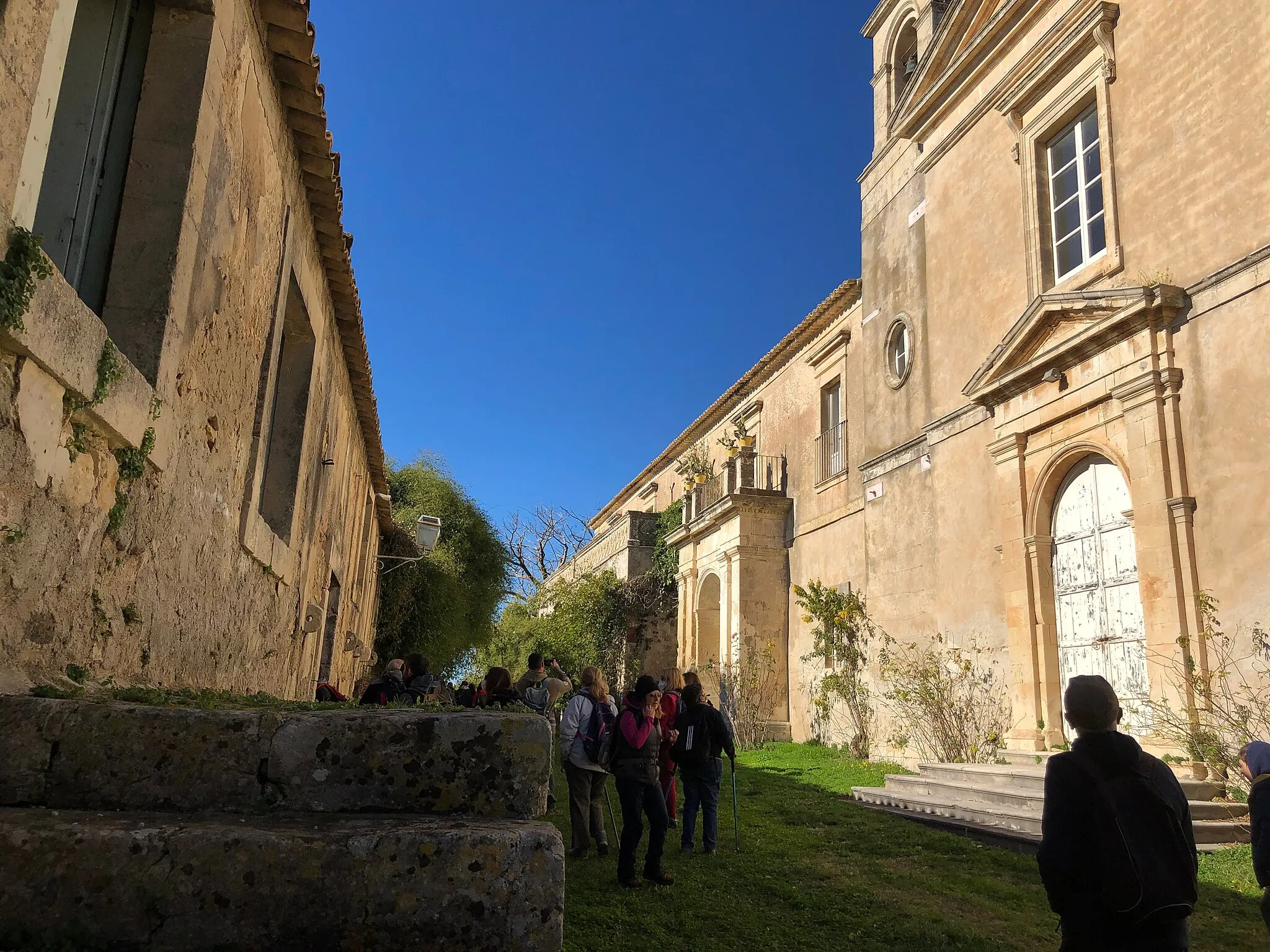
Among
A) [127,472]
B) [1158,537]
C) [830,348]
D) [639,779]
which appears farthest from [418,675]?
[830,348]

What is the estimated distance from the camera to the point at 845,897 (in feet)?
19.4

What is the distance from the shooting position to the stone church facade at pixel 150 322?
2838 millimetres

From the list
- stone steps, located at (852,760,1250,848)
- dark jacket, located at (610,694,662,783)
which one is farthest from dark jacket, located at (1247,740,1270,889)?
dark jacket, located at (610,694,662,783)

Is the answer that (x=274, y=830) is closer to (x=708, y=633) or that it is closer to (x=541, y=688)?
(x=541, y=688)

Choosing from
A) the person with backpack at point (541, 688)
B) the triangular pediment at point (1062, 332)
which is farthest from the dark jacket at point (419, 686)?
the triangular pediment at point (1062, 332)

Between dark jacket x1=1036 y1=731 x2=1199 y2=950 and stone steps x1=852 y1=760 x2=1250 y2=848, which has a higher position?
dark jacket x1=1036 y1=731 x2=1199 y2=950

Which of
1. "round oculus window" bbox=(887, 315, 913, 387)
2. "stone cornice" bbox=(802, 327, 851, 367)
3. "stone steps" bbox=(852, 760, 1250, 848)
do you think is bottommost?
"stone steps" bbox=(852, 760, 1250, 848)

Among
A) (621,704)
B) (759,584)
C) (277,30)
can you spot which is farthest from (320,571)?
(759,584)

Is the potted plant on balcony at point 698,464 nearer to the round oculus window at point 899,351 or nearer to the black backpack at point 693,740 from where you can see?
the round oculus window at point 899,351

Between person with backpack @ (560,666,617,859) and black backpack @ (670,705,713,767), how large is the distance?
0.61 metres

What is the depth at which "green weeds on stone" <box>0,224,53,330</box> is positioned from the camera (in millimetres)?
2523

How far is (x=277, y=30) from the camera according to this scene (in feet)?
16.5

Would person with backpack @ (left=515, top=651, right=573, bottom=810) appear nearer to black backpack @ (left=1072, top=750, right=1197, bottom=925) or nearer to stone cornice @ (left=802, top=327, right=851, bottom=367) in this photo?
black backpack @ (left=1072, top=750, right=1197, bottom=925)

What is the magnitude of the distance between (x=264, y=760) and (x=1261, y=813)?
13.1ft
